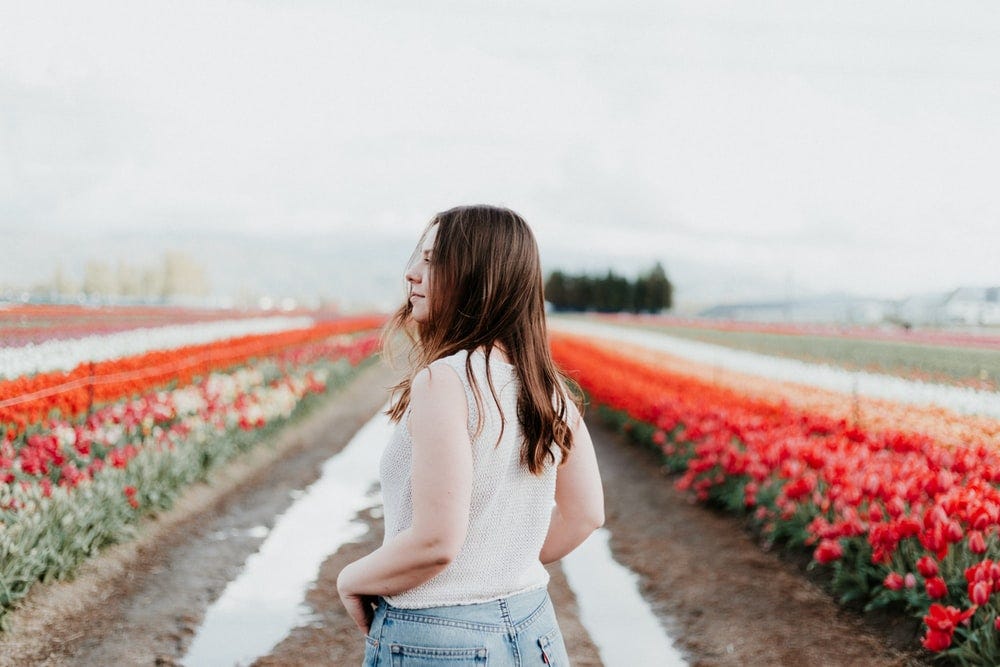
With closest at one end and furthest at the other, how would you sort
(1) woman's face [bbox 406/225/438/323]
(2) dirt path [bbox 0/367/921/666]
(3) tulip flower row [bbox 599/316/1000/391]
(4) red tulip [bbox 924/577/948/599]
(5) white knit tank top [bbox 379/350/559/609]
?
(5) white knit tank top [bbox 379/350/559/609] → (1) woman's face [bbox 406/225/438/323] → (4) red tulip [bbox 924/577/948/599] → (2) dirt path [bbox 0/367/921/666] → (3) tulip flower row [bbox 599/316/1000/391]

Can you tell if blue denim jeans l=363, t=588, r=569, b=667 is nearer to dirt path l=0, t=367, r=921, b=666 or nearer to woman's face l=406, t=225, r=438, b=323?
woman's face l=406, t=225, r=438, b=323

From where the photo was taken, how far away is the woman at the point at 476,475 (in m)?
1.50

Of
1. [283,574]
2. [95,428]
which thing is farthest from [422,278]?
[95,428]

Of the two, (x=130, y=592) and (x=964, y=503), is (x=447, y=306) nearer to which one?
(x=964, y=503)

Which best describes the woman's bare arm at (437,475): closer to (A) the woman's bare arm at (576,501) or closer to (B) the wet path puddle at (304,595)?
(A) the woman's bare arm at (576,501)

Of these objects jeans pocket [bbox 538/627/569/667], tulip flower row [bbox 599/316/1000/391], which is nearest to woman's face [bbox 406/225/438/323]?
jeans pocket [bbox 538/627/569/667]

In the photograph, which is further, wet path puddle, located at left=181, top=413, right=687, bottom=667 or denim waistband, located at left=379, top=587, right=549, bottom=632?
wet path puddle, located at left=181, top=413, right=687, bottom=667

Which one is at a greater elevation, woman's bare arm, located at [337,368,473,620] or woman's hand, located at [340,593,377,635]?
woman's bare arm, located at [337,368,473,620]

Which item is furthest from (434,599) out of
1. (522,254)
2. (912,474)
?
(912,474)

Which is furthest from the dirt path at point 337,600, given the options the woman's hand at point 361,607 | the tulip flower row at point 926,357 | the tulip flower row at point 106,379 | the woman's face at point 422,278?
the woman's face at point 422,278

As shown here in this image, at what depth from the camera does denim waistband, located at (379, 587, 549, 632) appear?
1557 millimetres

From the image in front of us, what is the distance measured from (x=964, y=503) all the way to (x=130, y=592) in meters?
4.44

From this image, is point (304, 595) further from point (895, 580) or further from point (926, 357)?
point (926, 357)

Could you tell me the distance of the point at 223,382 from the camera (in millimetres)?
10641
